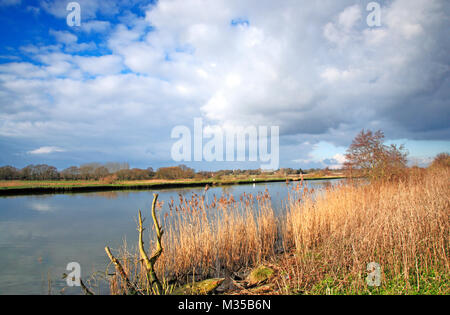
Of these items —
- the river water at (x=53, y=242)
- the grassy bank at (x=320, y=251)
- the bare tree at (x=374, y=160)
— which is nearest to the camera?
the grassy bank at (x=320, y=251)

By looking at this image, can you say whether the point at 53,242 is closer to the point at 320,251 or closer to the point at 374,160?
the point at 320,251

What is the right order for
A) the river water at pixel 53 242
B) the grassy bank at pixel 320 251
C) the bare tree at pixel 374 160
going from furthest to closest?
the bare tree at pixel 374 160 → the river water at pixel 53 242 → the grassy bank at pixel 320 251

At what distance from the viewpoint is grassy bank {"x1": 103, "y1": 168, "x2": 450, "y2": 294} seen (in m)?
3.94

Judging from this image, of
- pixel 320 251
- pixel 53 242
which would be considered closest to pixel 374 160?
pixel 320 251

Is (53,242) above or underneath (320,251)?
underneath

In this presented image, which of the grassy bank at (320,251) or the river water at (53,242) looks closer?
the grassy bank at (320,251)

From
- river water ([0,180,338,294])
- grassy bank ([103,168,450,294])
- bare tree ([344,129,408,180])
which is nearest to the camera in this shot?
grassy bank ([103,168,450,294])

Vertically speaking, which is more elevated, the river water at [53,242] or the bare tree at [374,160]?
the bare tree at [374,160]

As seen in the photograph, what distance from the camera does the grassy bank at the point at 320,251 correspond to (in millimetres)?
3936

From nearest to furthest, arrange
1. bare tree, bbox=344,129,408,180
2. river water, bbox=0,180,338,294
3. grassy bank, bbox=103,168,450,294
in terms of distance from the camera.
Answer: grassy bank, bbox=103,168,450,294 < river water, bbox=0,180,338,294 < bare tree, bbox=344,129,408,180

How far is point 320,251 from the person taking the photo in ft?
19.1
